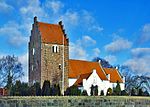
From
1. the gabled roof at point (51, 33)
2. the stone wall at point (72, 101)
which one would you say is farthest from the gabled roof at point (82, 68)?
the stone wall at point (72, 101)

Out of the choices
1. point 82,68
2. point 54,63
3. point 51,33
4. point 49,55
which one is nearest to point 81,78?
point 82,68

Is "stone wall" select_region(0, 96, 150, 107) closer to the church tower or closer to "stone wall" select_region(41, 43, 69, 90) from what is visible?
"stone wall" select_region(41, 43, 69, 90)

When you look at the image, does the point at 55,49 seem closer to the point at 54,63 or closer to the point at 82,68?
the point at 54,63

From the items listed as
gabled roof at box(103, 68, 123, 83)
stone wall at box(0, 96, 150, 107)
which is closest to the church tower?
gabled roof at box(103, 68, 123, 83)

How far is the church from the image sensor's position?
4959 centimetres

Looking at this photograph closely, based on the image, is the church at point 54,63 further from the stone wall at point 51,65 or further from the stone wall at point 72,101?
the stone wall at point 72,101

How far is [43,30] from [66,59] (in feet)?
19.3

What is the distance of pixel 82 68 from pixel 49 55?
7615 mm

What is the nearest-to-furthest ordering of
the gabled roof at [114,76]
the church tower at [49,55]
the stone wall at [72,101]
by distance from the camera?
the stone wall at [72,101] → the church tower at [49,55] → the gabled roof at [114,76]

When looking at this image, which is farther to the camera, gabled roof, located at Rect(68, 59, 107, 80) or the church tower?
gabled roof, located at Rect(68, 59, 107, 80)

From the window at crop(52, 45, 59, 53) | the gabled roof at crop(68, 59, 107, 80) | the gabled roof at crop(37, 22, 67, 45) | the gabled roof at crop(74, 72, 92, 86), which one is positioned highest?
the gabled roof at crop(37, 22, 67, 45)

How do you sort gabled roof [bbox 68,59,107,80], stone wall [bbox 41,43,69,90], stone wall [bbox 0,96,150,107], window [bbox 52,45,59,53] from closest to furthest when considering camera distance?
1. stone wall [bbox 0,96,150,107]
2. stone wall [bbox 41,43,69,90]
3. window [bbox 52,45,59,53]
4. gabled roof [bbox 68,59,107,80]

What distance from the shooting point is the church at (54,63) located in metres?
49.6

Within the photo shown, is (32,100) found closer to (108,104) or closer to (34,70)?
(108,104)
